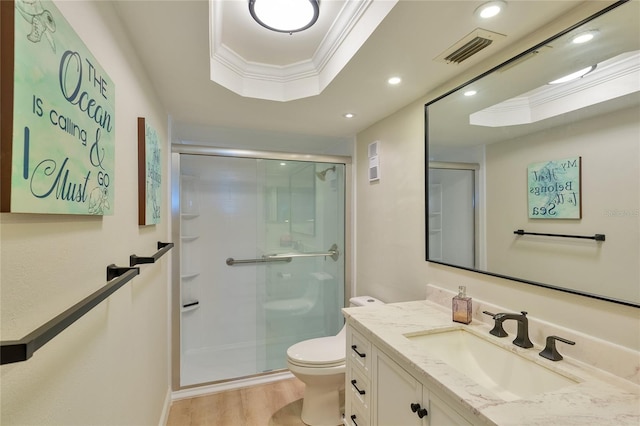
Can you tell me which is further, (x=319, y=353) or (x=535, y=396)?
(x=319, y=353)

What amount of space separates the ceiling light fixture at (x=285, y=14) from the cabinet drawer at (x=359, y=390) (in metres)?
1.72

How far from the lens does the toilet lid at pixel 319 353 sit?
6.21 feet

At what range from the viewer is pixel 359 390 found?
1.47m

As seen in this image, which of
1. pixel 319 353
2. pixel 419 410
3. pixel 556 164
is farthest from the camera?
pixel 319 353

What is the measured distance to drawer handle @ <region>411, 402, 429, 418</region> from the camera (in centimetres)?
99

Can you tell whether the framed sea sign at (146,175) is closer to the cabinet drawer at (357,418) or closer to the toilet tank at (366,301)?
the cabinet drawer at (357,418)

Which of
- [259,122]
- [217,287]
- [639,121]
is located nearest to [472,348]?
[639,121]

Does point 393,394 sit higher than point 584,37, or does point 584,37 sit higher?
point 584,37

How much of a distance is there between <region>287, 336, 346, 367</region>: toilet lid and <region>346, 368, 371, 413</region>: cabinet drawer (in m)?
0.31

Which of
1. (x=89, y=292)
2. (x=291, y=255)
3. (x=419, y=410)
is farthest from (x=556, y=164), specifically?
(x=291, y=255)

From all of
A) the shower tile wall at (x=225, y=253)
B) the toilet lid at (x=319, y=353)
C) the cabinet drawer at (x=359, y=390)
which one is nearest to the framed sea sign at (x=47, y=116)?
the cabinet drawer at (x=359, y=390)

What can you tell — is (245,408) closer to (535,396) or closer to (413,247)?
(413,247)

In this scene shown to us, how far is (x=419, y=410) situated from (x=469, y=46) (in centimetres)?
149

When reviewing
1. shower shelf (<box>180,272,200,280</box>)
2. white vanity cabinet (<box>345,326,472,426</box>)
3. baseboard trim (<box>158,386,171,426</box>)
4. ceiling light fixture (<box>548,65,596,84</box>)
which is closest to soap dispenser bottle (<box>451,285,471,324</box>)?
white vanity cabinet (<box>345,326,472,426</box>)
